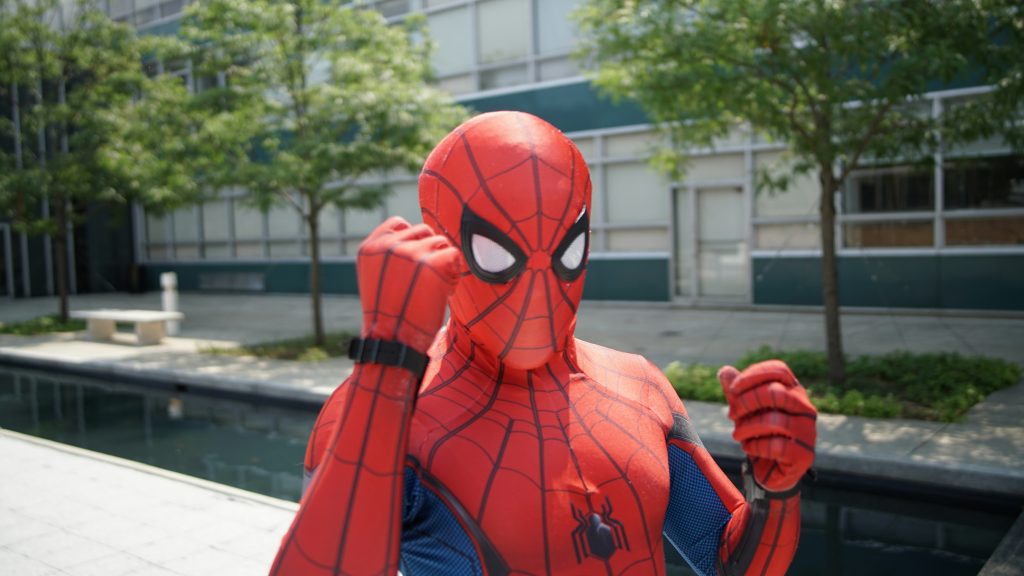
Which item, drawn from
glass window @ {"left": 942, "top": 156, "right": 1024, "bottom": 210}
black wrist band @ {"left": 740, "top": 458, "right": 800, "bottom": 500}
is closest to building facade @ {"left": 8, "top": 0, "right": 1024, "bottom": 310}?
glass window @ {"left": 942, "top": 156, "right": 1024, "bottom": 210}

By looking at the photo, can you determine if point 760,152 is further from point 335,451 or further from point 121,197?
point 335,451

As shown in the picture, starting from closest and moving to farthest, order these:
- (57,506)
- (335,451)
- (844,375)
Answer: (335,451) → (57,506) → (844,375)

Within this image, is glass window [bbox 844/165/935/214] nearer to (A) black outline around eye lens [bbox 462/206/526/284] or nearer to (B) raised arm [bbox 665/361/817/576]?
(B) raised arm [bbox 665/361/817/576]

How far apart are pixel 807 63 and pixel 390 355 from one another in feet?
24.0

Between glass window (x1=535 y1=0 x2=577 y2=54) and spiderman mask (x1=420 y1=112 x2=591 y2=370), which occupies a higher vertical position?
glass window (x1=535 y1=0 x2=577 y2=54)

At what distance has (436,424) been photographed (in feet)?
5.74

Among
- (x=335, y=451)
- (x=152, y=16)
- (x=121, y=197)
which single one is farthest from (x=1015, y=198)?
(x=152, y=16)

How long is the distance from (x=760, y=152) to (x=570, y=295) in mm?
14403

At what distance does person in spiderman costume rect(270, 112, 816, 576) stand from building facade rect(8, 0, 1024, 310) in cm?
942

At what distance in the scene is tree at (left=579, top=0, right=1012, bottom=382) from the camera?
7297mm

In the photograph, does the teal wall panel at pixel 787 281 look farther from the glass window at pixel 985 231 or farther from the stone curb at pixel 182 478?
the stone curb at pixel 182 478

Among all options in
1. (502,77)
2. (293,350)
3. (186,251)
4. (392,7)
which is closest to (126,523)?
(293,350)

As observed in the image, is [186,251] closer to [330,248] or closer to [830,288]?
[330,248]

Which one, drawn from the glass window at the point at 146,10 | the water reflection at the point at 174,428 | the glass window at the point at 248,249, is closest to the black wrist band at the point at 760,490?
the water reflection at the point at 174,428
